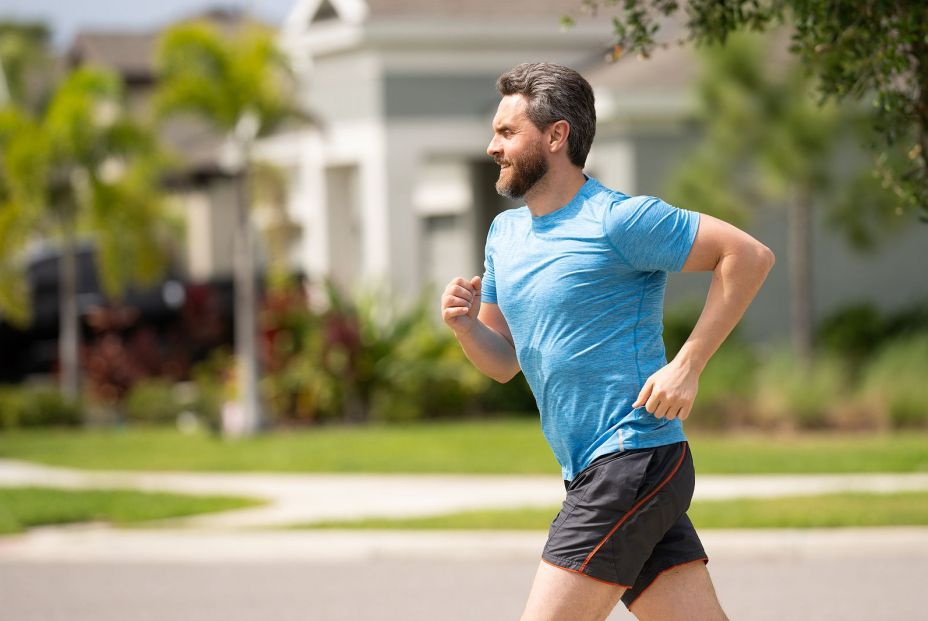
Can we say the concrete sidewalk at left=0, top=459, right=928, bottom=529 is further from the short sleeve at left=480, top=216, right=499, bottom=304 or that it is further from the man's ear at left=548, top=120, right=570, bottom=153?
the man's ear at left=548, top=120, right=570, bottom=153

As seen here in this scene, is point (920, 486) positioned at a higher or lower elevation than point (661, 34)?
lower

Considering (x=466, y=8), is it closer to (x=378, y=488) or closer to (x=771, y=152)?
(x=771, y=152)

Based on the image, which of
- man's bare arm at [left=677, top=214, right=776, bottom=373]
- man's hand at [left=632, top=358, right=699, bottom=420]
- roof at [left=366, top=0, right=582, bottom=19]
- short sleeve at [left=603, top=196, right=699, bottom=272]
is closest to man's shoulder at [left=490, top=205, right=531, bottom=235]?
short sleeve at [left=603, top=196, right=699, bottom=272]

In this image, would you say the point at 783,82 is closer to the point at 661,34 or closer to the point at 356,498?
the point at 661,34

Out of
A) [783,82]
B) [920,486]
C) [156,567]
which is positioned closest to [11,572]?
[156,567]

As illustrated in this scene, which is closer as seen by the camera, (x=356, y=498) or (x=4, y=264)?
(x=356, y=498)

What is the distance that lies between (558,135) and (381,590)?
18.8 ft

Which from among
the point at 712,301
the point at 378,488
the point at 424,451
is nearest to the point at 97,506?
the point at 378,488

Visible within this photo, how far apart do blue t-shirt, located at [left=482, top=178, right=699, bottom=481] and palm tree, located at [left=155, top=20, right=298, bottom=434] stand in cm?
1514

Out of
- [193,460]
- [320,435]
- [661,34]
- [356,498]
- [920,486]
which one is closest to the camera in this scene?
[920,486]

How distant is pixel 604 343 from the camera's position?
429cm

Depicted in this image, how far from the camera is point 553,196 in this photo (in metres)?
4.42

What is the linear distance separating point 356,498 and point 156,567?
299cm

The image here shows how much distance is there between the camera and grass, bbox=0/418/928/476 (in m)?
14.1
